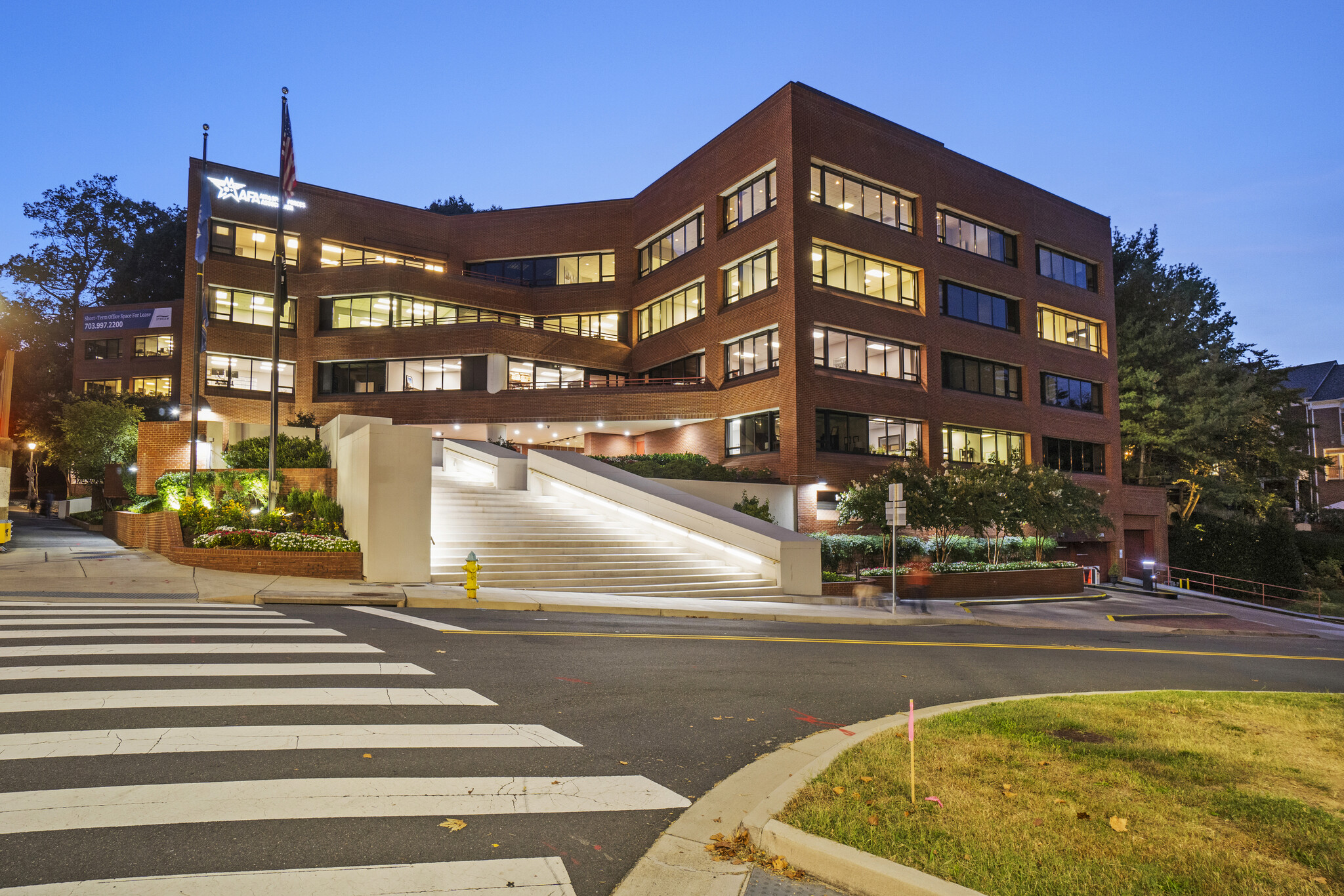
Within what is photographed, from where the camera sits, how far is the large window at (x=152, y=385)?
59.3 metres

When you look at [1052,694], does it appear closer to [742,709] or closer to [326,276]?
[742,709]

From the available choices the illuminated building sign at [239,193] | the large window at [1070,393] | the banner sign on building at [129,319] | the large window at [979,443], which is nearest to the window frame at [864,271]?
the large window at [979,443]

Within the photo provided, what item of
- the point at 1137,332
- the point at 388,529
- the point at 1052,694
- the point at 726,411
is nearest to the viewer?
the point at 1052,694

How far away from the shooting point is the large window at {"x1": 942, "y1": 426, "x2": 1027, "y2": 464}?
3706 cm

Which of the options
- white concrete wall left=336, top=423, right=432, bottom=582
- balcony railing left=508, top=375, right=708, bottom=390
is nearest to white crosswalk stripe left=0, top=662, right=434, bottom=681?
white concrete wall left=336, top=423, right=432, bottom=582

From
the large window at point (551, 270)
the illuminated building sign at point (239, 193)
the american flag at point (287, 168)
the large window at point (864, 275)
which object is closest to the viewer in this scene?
the american flag at point (287, 168)

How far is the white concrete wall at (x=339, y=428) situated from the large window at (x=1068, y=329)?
3458 cm

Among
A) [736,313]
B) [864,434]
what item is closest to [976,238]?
[864,434]

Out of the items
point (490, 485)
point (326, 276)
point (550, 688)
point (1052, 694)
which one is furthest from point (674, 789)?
point (326, 276)

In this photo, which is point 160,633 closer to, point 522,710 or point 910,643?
point 522,710

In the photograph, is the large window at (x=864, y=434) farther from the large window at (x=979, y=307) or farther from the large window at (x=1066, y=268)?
the large window at (x=1066, y=268)

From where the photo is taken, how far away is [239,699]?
22.6 feet

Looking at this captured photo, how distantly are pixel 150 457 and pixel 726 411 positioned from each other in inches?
886

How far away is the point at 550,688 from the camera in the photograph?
26.4ft
